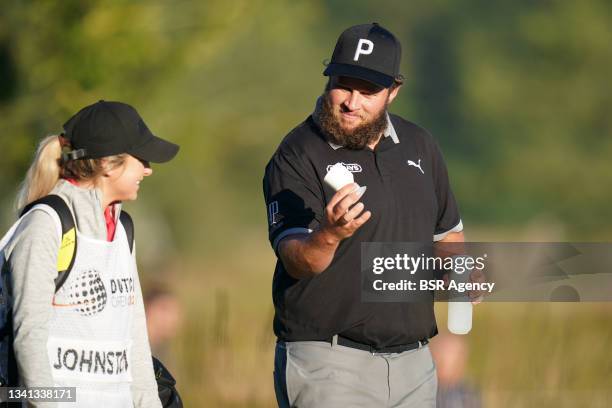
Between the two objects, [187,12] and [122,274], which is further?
[187,12]

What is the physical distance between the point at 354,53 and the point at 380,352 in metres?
1.24

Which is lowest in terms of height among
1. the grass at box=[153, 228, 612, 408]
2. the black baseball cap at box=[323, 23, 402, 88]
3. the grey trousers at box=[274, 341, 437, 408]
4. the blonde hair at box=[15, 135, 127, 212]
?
the grey trousers at box=[274, 341, 437, 408]

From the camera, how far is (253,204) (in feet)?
150

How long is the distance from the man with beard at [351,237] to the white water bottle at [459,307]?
0.59 feet

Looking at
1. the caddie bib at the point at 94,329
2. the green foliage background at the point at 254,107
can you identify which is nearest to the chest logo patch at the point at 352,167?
the caddie bib at the point at 94,329

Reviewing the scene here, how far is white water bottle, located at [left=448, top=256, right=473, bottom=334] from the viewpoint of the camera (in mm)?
5348

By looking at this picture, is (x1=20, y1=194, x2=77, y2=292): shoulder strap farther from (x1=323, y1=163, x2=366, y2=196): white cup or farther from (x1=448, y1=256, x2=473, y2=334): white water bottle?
(x1=448, y1=256, x2=473, y2=334): white water bottle

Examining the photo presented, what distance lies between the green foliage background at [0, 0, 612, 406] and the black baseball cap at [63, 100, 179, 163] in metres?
2.72

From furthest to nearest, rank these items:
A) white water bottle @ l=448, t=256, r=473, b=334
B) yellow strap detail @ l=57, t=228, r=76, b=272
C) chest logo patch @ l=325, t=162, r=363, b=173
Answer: white water bottle @ l=448, t=256, r=473, b=334
chest logo patch @ l=325, t=162, r=363, b=173
yellow strap detail @ l=57, t=228, r=76, b=272

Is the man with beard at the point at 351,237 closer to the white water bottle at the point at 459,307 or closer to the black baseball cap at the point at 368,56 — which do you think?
the black baseball cap at the point at 368,56

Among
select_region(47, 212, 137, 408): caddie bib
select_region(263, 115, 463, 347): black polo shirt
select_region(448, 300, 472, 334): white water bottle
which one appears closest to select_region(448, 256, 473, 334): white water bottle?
select_region(448, 300, 472, 334): white water bottle

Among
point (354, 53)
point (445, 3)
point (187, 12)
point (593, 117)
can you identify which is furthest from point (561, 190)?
point (354, 53)

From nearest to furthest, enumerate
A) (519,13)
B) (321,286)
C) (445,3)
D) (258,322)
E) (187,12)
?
(321,286) < (258,322) < (187,12) < (519,13) < (445,3)

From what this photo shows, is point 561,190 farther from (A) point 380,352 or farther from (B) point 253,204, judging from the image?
(A) point 380,352
